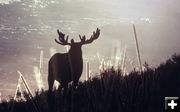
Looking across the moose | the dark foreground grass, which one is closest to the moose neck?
the moose

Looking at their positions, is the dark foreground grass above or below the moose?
below

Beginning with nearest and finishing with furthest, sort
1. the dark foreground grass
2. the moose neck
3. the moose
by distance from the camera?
the dark foreground grass
the moose
the moose neck

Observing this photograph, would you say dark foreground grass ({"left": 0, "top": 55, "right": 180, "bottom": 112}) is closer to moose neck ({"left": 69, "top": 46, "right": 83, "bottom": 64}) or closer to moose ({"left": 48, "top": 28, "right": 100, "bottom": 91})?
moose ({"left": 48, "top": 28, "right": 100, "bottom": 91})

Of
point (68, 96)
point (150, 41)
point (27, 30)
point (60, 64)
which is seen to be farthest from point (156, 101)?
point (27, 30)

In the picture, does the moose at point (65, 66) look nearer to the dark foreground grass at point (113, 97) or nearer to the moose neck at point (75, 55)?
the moose neck at point (75, 55)

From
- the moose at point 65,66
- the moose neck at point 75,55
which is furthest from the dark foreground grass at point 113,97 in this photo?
the moose neck at point 75,55

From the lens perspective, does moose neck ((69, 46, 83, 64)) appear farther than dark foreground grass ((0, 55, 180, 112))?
Yes

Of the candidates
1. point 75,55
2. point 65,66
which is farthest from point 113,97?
point 75,55

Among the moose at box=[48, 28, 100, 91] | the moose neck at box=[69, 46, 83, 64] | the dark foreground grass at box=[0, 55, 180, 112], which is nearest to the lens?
the dark foreground grass at box=[0, 55, 180, 112]

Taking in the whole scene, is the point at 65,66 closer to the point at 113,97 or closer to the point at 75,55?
the point at 75,55

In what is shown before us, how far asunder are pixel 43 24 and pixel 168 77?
8827 cm

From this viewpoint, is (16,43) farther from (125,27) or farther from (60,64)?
(60,64)

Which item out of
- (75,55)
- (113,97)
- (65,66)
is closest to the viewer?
(113,97)

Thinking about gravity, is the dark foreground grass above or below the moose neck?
below
